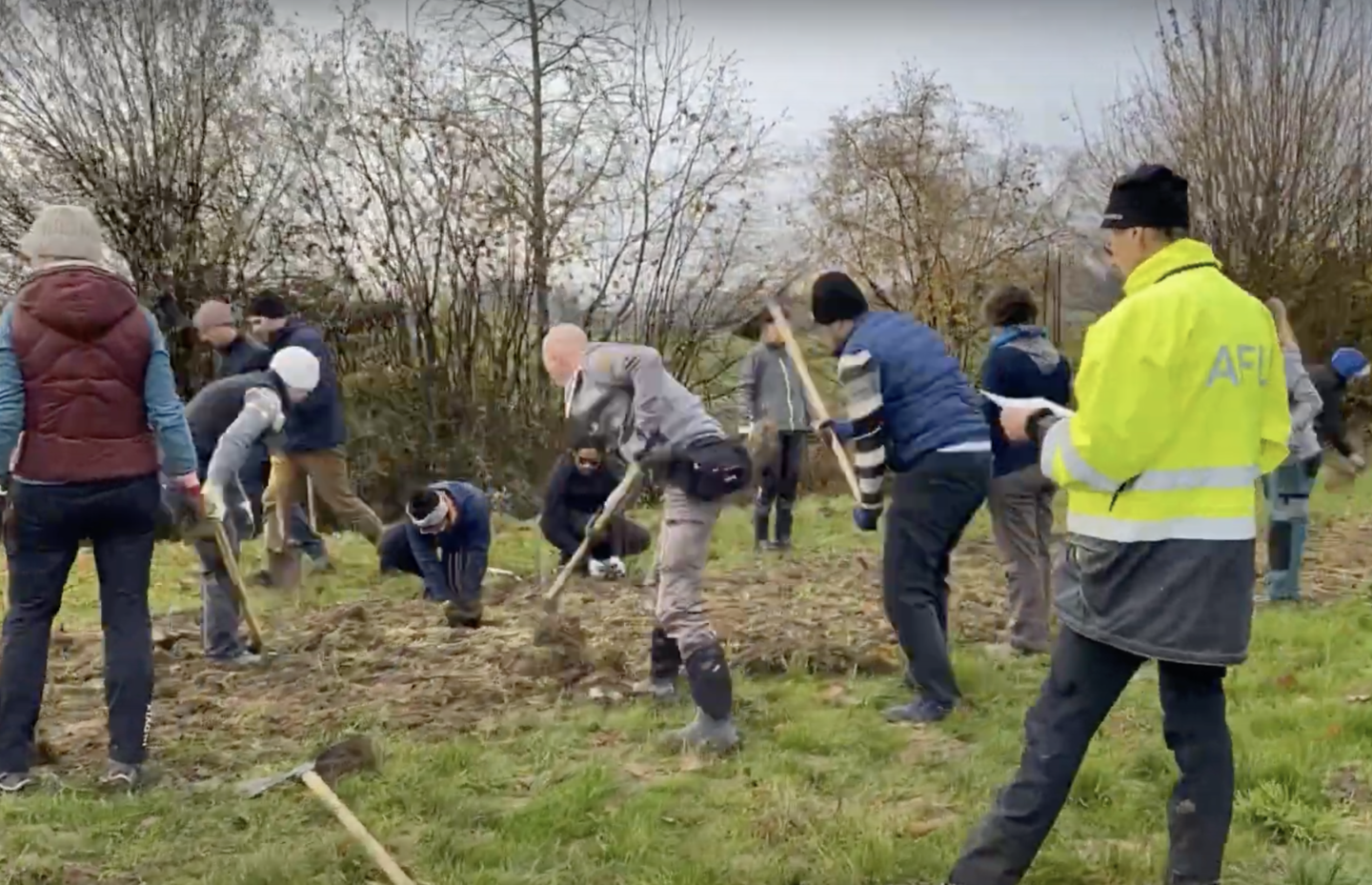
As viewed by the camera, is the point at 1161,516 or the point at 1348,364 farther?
the point at 1348,364

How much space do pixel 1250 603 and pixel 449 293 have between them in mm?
13492

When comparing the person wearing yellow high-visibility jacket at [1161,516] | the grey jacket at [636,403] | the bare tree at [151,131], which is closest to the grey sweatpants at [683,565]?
the grey jacket at [636,403]

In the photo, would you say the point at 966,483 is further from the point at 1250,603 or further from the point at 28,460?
the point at 28,460

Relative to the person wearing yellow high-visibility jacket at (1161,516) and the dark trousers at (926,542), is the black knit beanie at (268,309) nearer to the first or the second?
the dark trousers at (926,542)

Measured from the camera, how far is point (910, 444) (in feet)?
17.1

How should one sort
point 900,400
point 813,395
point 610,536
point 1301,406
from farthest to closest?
point 610,536 < point 1301,406 < point 813,395 < point 900,400

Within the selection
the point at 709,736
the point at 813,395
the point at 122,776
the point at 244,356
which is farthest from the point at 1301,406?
the point at 244,356

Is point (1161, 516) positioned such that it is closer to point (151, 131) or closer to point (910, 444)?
point (910, 444)

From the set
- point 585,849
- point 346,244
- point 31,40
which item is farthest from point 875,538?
point 31,40

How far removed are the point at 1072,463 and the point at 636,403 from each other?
2090 millimetres

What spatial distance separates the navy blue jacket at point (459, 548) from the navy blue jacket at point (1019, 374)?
284 centimetres

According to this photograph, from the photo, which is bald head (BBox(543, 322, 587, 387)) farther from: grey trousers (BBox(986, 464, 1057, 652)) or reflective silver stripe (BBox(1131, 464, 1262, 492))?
reflective silver stripe (BBox(1131, 464, 1262, 492))

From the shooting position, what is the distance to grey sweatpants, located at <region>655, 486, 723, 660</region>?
16.4 ft

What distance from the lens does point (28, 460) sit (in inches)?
179
